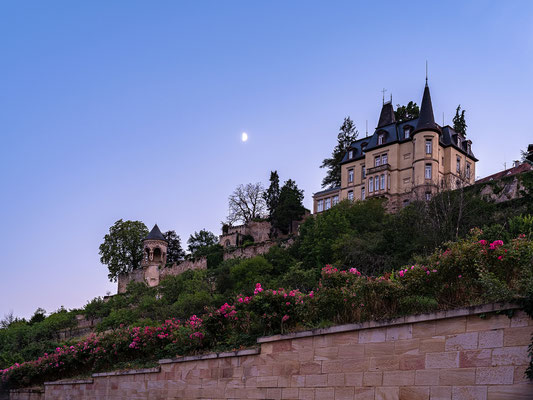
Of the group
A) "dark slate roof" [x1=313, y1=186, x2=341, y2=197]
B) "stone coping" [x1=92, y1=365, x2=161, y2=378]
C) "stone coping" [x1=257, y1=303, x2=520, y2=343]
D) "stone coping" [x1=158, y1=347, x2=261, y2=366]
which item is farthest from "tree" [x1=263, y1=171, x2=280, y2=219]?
"stone coping" [x1=257, y1=303, x2=520, y2=343]

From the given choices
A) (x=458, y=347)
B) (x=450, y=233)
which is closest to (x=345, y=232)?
(x=450, y=233)

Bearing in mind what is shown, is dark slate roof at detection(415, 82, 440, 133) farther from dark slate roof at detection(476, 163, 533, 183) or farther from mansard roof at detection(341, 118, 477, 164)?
dark slate roof at detection(476, 163, 533, 183)

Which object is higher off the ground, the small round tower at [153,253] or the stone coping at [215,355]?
the small round tower at [153,253]

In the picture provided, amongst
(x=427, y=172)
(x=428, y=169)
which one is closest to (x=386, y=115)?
(x=428, y=169)

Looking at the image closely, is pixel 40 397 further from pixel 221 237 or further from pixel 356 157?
pixel 221 237

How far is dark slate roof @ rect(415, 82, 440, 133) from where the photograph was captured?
4956cm

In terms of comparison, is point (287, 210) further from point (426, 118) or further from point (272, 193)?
point (426, 118)

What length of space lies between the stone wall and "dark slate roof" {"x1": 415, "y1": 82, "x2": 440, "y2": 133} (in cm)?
4098

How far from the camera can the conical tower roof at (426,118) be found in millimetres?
49562

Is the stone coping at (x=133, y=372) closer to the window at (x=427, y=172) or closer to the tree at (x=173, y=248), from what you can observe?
the window at (x=427, y=172)

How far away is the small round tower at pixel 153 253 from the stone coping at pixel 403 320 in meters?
54.5

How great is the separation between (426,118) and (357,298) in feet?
141

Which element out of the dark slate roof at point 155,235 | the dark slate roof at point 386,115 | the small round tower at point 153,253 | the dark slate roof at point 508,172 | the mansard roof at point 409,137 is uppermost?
the dark slate roof at point 386,115

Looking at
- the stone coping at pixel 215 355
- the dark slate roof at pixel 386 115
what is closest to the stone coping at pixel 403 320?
the stone coping at pixel 215 355
